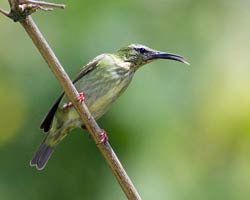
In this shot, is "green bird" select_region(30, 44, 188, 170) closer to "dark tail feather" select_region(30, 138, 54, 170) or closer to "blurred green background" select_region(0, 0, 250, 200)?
"dark tail feather" select_region(30, 138, 54, 170)

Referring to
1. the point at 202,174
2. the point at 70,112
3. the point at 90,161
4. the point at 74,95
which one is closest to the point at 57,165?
the point at 90,161

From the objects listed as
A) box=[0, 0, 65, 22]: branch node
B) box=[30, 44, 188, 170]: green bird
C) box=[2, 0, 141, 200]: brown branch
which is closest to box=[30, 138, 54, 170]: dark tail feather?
box=[30, 44, 188, 170]: green bird

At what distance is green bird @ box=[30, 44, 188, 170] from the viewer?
5.15 metres

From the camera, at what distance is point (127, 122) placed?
5.65 m

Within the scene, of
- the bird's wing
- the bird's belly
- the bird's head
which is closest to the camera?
the bird's belly

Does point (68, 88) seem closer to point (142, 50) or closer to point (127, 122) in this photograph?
point (142, 50)

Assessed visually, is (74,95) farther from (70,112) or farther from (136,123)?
(136,123)

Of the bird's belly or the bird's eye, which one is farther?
the bird's eye

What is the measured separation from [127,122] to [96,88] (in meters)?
0.57

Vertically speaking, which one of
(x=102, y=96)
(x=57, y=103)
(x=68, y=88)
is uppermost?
(x=57, y=103)

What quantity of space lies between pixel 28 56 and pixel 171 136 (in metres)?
1.13

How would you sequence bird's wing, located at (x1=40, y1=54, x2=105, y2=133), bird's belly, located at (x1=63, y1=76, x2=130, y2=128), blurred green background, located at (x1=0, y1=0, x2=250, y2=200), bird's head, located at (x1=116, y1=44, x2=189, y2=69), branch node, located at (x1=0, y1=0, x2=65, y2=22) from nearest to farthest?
1. branch node, located at (x1=0, y1=0, x2=65, y2=22)
2. bird's belly, located at (x1=63, y1=76, x2=130, y2=128)
3. bird's wing, located at (x1=40, y1=54, x2=105, y2=133)
4. bird's head, located at (x1=116, y1=44, x2=189, y2=69)
5. blurred green background, located at (x1=0, y1=0, x2=250, y2=200)

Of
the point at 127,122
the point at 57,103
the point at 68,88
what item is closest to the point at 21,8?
the point at 68,88

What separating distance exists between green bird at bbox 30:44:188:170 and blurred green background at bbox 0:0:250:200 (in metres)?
0.29
